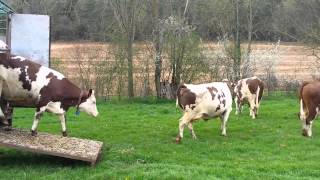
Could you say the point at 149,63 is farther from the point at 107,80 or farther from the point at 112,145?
the point at 112,145

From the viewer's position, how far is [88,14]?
36.3 meters

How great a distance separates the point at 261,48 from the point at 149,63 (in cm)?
927

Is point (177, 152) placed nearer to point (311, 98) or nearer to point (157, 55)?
point (311, 98)

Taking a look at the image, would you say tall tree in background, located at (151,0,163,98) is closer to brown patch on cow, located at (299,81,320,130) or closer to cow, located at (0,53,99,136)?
brown patch on cow, located at (299,81,320,130)

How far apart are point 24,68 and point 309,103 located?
8341 millimetres

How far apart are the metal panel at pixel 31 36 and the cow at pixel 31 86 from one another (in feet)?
9.95

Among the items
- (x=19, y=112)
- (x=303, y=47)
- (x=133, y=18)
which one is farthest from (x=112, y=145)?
(x=303, y=47)

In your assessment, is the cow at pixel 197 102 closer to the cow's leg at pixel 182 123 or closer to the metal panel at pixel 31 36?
the cow's leg at pixel 182 123

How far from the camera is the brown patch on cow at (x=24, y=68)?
12594 millimetres

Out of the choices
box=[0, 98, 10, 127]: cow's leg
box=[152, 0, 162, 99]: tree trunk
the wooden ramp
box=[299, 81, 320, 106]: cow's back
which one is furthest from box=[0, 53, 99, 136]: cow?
box=[152, 0, 162, 99]: tree trunk

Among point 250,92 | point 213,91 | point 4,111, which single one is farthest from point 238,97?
point 4,111

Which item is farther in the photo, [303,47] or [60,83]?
[303,47]

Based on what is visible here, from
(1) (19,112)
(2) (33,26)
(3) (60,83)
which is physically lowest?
(1) (19,112)

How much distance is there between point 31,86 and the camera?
12.8m
